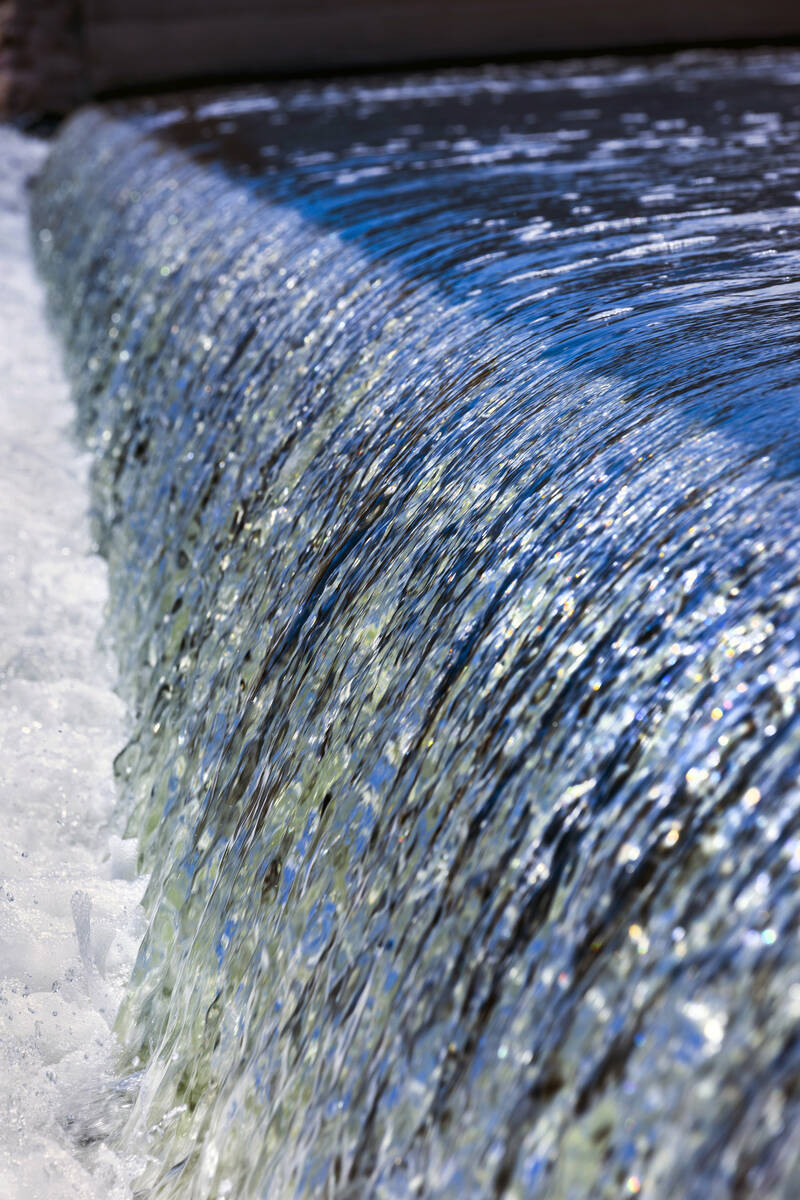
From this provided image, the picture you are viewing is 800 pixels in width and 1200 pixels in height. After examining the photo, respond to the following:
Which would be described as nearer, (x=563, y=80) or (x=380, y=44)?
(x=563, y=80)

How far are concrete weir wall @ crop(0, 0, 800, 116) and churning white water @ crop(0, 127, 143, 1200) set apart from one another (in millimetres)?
4191

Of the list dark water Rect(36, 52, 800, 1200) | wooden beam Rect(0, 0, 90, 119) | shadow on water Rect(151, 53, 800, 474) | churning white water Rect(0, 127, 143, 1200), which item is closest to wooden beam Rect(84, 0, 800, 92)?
wooden beam Rect(0, 0, 90, 119)

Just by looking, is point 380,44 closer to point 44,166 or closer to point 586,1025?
point 44,166

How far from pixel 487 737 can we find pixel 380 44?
6.40 metres

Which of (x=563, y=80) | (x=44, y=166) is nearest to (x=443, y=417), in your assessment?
(x=563, y=80)

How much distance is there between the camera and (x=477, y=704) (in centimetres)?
136

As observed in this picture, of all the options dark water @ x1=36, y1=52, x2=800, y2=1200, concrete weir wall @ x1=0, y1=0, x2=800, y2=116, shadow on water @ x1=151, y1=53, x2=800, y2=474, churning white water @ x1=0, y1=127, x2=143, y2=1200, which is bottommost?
churning white water @ x1=0, y1=127, x2=143, y2=1200

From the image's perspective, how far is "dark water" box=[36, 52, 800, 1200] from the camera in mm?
1004

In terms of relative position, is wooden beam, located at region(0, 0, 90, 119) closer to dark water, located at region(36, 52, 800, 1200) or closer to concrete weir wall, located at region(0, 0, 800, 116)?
concrete weir wall, located at region(0, 0, 800, 116)

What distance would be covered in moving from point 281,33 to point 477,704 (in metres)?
6.34

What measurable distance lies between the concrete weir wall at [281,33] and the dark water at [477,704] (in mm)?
4396

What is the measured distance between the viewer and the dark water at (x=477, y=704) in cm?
100

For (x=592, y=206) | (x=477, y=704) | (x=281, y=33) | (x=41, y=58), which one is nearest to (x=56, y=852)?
(x=477, y=704)

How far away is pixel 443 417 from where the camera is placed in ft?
6.03
